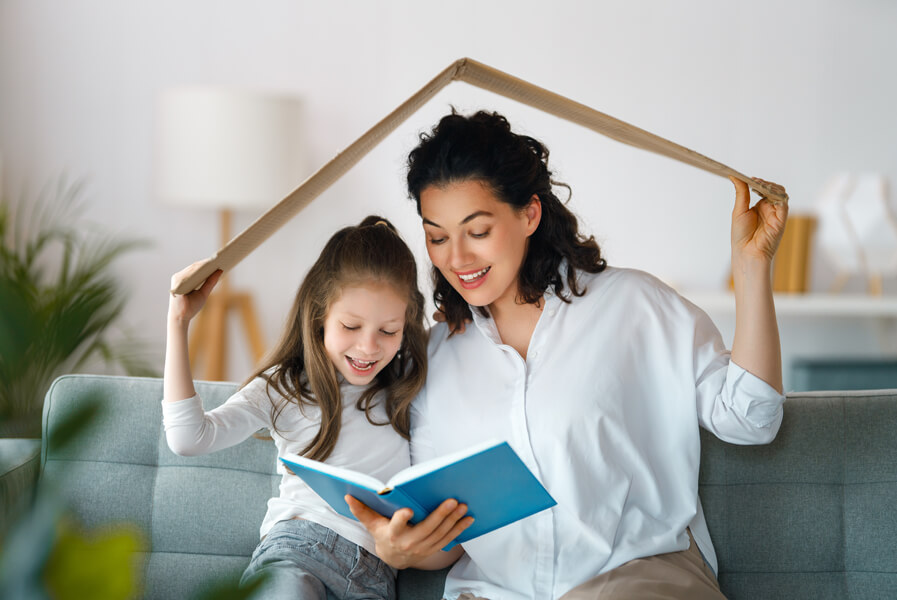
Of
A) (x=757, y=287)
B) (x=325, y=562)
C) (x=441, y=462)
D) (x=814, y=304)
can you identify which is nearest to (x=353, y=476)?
(x=441, y=462)

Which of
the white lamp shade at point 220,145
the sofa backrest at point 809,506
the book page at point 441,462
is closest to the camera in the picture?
the book page at point 441,462

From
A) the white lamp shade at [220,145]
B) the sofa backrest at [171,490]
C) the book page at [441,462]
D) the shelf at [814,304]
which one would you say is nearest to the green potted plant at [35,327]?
the book page at [441,462]

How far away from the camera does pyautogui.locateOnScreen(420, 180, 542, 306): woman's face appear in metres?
1.54

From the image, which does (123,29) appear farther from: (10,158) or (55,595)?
(55,595)

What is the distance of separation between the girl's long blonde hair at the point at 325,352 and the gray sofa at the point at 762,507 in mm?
187

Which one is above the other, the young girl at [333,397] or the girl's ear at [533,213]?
the girl's ear at [533,213]

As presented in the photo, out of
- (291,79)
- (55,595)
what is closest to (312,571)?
(55,595)

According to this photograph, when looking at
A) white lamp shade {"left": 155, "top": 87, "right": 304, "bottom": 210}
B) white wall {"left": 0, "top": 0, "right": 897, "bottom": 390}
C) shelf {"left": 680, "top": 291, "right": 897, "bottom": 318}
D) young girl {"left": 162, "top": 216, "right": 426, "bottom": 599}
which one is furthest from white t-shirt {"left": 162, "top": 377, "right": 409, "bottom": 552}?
shelf {"left": 680, "top": 291, "right": 897, "bottom": 318}

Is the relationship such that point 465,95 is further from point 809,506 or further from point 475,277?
point 809,506

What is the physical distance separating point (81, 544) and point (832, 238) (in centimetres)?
415

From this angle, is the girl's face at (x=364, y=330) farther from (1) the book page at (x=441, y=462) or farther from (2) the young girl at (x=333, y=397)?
(1) the book page at (x=441, y=462)

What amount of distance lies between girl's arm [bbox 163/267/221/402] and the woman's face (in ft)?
1.39

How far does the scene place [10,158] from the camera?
381 cm

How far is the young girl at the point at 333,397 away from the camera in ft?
4.67
